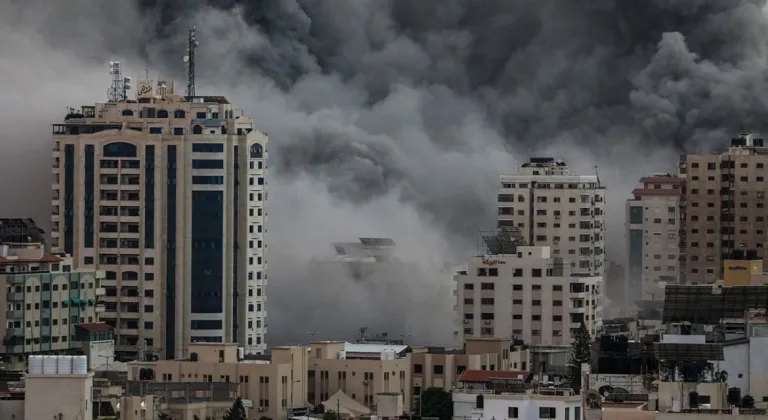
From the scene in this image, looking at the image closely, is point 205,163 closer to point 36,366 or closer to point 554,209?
point 554,209

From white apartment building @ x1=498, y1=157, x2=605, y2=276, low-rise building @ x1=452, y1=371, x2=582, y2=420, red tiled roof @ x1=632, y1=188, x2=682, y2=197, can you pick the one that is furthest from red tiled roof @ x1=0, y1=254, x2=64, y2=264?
red tiled roof @ x1=632, y1=188, x2=682, y2=197

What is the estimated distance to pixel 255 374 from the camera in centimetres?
5731

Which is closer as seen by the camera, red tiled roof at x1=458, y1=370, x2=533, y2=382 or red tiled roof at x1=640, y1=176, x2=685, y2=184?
red tiled roof at x1=458, y1=370, x2=533, y2=382

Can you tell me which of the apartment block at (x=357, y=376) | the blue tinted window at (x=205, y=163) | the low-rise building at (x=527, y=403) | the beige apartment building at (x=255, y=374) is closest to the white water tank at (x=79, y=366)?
the low-rise building at (x=527, y=403)

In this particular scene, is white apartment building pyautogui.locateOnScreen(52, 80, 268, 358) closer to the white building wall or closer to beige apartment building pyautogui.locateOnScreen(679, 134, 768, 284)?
beige apartment building pyautogui.locateOnScreen(679, 134, 768, 284)

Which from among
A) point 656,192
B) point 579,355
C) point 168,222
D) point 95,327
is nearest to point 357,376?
point 579,355

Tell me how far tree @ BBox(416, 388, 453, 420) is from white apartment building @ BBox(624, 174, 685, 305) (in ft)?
74.4

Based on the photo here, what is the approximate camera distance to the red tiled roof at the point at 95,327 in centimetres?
6319

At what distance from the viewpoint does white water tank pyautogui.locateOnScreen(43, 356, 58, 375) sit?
46188 mm

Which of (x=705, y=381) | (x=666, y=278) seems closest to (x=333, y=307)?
(x=666, y=278)

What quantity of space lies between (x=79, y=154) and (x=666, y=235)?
58.9 feet

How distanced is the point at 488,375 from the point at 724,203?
2482 centimetres

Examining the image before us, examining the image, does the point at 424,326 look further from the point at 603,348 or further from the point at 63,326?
the point at 603,348

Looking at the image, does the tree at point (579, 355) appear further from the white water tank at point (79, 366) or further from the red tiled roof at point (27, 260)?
the white water tank at point (79, 366)
